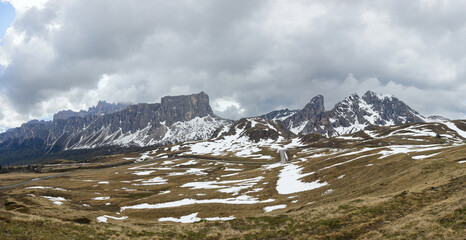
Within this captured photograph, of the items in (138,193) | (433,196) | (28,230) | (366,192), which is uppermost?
(28,230)

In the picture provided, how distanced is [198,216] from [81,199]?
41.8 metres

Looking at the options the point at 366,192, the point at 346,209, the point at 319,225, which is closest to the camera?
the point at 319,225

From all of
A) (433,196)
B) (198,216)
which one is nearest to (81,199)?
(198,216)

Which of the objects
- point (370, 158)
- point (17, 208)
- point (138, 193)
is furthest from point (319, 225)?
point (138, 193)

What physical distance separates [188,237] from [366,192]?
24.9 m

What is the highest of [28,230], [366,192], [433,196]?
[28,230]

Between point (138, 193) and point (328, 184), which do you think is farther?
point (138, 193)

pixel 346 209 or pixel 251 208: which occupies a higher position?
pixel 346 209

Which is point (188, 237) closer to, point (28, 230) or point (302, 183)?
point (28, 230)

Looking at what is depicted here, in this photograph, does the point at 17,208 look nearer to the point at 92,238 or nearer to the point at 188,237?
the point at 92,238

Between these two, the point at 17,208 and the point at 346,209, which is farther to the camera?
the point at 17,208

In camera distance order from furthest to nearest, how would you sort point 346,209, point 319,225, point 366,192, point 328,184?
point 328,184 → point 366,192 → point 346,209 → point 319,225

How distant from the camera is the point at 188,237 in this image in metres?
21.5

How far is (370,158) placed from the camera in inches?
2288
